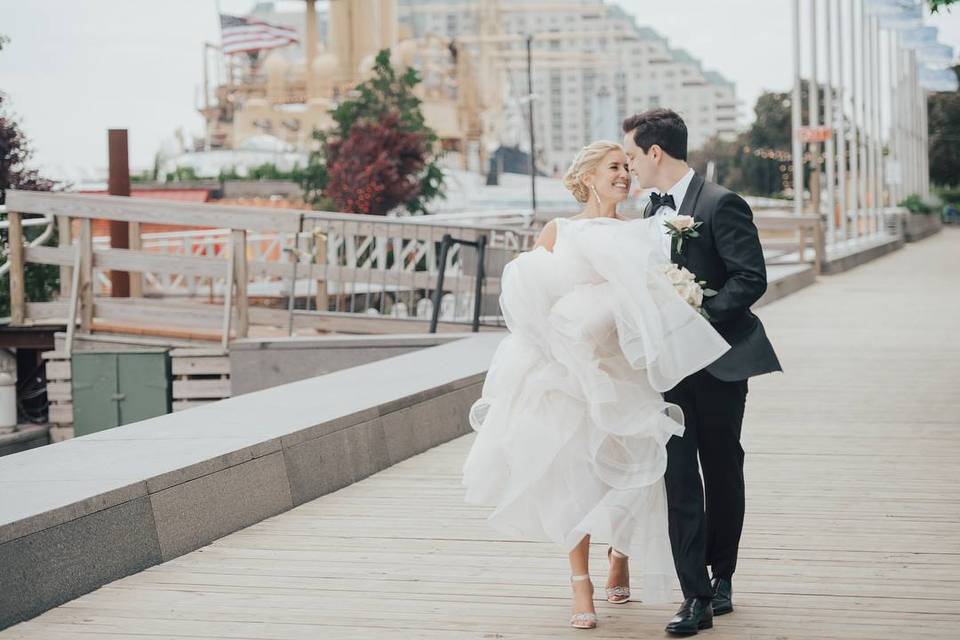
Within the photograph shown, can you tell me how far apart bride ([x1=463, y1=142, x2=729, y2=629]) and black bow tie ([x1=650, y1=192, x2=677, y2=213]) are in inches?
3.2

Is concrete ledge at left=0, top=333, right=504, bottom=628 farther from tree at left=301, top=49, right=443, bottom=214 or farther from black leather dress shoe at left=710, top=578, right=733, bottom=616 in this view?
tree at left=301, top=49, right=443, bottom=214

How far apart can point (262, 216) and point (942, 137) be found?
4005 inches

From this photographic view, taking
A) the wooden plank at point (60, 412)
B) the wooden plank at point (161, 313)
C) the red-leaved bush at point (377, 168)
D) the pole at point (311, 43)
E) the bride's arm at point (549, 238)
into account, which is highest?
the pole at point (311, 43)

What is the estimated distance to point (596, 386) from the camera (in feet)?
17.2

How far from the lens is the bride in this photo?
17.1 ft

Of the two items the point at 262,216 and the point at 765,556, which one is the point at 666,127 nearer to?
the point at 765,556

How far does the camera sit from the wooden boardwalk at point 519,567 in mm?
5469

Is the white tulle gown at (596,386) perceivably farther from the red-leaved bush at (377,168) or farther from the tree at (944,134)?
the tree at (944,134)

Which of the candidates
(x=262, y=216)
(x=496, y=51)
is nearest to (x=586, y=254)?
(x=262, y=216)

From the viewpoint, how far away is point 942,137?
4355 inches

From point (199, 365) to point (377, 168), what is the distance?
20751 millimetres

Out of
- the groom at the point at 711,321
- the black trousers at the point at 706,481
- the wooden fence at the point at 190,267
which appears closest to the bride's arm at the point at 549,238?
the groom at the point at 711,321

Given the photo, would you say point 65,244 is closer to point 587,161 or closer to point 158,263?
point 158,263

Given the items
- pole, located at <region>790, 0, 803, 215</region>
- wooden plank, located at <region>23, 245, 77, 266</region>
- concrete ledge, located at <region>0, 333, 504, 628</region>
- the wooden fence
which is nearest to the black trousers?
concrete ledge, located at <region>0, 333, 504, 628</region>
